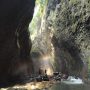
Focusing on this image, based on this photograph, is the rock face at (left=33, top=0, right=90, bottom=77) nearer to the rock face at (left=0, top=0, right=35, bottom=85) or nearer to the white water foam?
the white water foam

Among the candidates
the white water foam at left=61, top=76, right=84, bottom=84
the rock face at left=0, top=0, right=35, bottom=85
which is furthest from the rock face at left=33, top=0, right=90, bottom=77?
the rock face at left=0, top=0, right=35, bottom=85

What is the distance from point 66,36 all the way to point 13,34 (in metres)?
11.0

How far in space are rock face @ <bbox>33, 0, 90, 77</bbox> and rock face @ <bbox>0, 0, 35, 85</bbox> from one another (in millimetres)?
5668

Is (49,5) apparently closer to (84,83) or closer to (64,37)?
(64,37)

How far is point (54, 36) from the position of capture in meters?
25.2

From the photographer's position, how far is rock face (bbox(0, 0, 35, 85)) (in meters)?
11.1

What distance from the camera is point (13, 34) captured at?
13055mm

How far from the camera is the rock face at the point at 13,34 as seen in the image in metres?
11.1

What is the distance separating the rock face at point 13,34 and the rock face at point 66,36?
18.6 feet

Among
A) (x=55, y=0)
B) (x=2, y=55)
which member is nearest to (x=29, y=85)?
(x=2, y=55)

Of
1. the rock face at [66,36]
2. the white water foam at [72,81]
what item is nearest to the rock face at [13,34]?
the rock face at [66,36]

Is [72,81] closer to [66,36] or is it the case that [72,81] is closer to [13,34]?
[66,36]

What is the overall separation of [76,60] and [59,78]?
3.58m

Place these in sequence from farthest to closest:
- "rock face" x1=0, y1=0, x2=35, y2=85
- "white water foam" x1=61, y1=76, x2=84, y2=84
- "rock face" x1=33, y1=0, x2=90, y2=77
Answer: "white water foam" x1=61, y1=76, x2=84, y2=84
"rock face" x1=33, y1=0, x2=90, y2=77
"rock face" x1=0, y1=0, x2=35, y2=85
